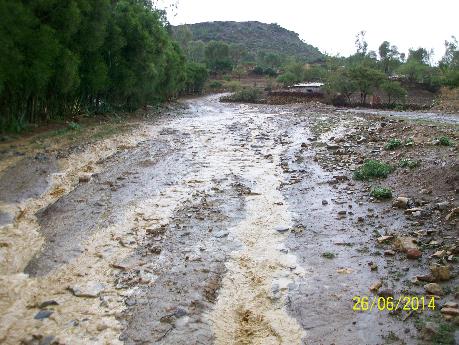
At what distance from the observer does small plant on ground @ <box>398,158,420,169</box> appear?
1035cm

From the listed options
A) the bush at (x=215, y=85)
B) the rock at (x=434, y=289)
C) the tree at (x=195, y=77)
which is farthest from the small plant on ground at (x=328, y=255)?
the bush at (x=215, y=85)

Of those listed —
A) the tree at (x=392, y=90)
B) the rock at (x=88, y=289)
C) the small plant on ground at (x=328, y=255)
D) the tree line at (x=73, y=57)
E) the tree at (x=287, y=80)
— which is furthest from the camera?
the tree at (x=287, y=80)

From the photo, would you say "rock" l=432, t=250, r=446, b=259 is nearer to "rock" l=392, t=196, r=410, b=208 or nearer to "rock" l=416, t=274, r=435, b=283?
"rock" l=416, t=274, r=435, b=283

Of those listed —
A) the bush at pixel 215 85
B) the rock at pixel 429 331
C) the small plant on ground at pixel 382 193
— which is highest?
the bush at pixel 215 85

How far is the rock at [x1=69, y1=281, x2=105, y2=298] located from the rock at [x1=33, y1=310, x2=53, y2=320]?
1.56 feet

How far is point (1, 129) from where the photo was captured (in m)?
14.9

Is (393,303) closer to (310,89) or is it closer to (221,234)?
(221,234)

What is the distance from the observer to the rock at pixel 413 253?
6279mm

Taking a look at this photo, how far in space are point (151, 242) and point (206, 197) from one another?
2.63 meters

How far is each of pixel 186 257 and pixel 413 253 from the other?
11.5 feet

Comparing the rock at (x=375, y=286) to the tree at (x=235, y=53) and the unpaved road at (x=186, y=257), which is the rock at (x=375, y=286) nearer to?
the unpaved road at (x=186, y=257)

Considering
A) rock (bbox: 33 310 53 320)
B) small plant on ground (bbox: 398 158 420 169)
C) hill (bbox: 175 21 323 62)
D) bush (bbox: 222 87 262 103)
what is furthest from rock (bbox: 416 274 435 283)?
hill (bbox: 175 21 323 62)

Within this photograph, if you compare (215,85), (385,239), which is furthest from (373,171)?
(215,85)

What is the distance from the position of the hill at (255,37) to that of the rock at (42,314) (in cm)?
10020
